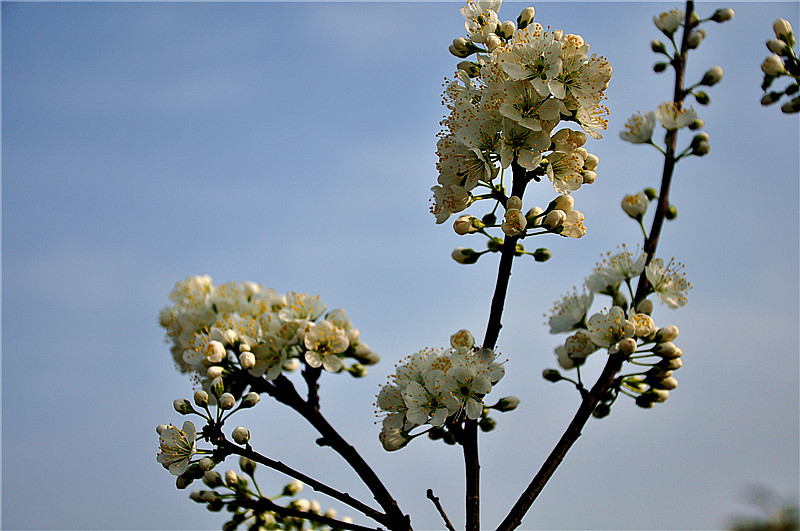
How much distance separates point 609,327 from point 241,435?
153 centimetres

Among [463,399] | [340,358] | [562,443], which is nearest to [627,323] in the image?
[562,443]

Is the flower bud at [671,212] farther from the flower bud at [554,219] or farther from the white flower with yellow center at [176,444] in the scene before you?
the white flower with yellow center at [176,444]

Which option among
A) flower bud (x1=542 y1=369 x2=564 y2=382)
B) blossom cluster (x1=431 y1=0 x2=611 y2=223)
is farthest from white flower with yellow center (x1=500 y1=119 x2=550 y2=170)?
flower bud (x1=542 y1=369 x2=564 y2=382)

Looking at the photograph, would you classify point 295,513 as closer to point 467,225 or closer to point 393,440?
point 393,440

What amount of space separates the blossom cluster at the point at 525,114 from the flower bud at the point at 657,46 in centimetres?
102

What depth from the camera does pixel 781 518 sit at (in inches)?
26.9

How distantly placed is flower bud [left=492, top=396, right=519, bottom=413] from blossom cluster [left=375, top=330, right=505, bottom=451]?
219 mm

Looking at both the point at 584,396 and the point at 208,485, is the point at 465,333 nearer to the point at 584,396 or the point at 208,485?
the point at 584,396

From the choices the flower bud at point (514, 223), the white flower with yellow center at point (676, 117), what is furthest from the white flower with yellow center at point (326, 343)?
the white flower with yellow center at point (676, 117)

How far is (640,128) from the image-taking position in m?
3.22

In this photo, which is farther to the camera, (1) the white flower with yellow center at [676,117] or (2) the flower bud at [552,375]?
(1) the white flower with yellow center at [676,117]

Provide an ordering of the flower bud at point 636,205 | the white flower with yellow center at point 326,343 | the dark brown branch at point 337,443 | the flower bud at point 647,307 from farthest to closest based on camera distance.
Answer: 1. the white flower with yellow center at point 326,343
2. the flower bud at point 636,205
3. the flower bud at point 647,307
4. the dark brown branch at point 337,443

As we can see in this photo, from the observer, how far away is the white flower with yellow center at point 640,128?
319 cm

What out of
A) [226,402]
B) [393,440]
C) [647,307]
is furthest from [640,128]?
[226,402]
